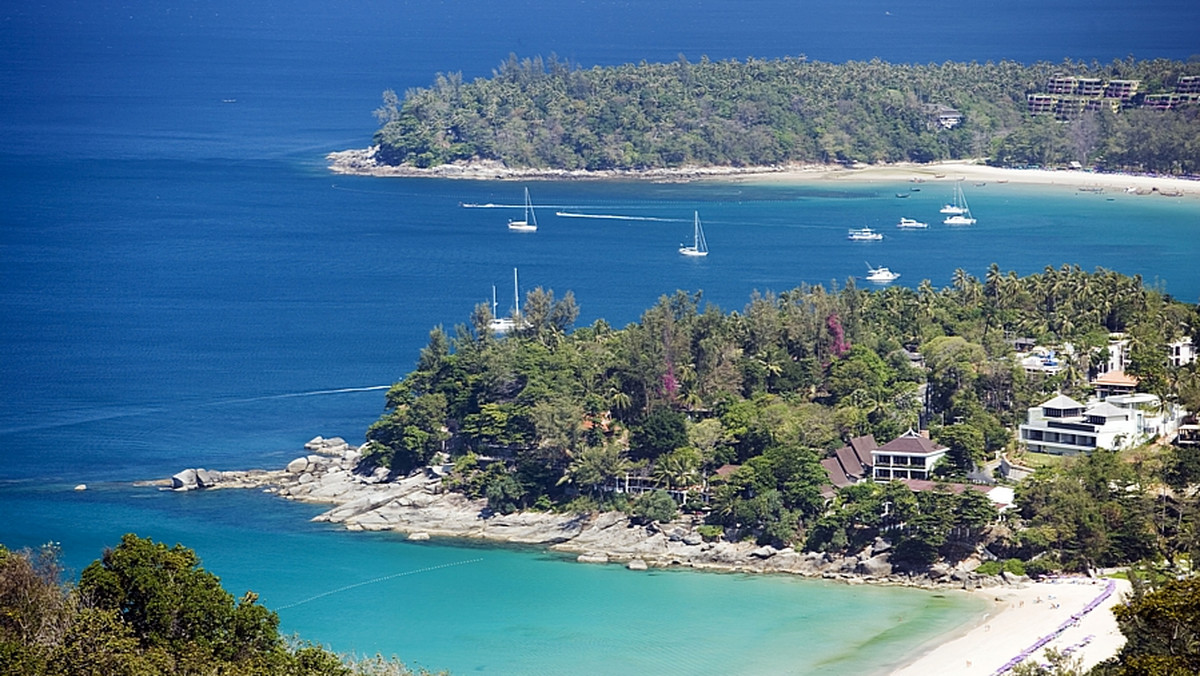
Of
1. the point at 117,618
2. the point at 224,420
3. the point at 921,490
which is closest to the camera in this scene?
the point at 117,618

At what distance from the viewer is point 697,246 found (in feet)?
277

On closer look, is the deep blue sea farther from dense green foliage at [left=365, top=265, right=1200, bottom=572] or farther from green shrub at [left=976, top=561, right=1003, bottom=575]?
dense green foliage at [left=365, top=265, right=1200, bottom=572]

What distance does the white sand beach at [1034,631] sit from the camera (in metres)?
34.6

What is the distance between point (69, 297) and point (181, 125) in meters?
64.0

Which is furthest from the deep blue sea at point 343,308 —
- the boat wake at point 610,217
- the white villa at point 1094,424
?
the white villa at point 1094,424

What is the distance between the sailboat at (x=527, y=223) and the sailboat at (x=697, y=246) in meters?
8.46

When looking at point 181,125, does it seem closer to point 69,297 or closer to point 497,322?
point 69,297

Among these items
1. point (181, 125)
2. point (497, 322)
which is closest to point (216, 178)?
point (181, 125)

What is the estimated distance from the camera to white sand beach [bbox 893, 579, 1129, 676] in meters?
34.6

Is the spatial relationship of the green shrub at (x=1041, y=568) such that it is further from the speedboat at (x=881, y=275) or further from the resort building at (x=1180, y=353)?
the speedboat at (x=881, y=275)

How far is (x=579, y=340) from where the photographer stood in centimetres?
5191

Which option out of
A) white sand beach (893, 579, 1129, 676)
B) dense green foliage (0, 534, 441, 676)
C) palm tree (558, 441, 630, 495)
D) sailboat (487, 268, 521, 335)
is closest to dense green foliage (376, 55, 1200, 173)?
sailboat (487, 268, 521, 335)

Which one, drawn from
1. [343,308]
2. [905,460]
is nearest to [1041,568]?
[905,460]

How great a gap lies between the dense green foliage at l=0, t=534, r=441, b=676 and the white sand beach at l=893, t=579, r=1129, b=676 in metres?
11.8
